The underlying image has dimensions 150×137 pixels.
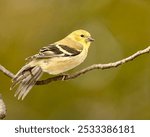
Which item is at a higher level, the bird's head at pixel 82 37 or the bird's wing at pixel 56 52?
the bird's head at pixel 82 37

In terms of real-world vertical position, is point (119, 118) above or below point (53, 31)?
below

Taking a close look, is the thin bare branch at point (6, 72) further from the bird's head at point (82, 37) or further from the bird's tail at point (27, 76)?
the bird's head at point (82, 37)

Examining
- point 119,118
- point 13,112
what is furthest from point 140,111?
point 13,112

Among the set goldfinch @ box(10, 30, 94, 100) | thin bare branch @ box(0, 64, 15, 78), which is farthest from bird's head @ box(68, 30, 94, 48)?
thin bare branch @ box(0, 64, 15, 78)

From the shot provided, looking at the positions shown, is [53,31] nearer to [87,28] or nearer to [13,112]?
[87,28]

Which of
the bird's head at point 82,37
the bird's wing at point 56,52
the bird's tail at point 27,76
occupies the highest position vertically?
the bird's head at point 82,37

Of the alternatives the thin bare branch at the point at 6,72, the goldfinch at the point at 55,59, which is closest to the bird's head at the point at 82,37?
the goldfinch at the point at 55,59

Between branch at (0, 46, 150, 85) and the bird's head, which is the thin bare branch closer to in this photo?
branch at (0, 46, 150, 85)
